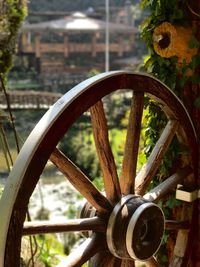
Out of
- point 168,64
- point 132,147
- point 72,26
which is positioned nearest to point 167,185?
point 132,147

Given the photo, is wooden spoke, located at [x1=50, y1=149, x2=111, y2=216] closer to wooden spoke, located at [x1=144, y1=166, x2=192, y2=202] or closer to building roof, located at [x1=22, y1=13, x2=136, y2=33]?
wooden spoke, located at [x1=144, y1=166, x2=192, y2=202]

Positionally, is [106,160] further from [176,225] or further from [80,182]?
[176,225]

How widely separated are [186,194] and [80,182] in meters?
0.61

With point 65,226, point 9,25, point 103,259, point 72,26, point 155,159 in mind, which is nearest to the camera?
point 65,226

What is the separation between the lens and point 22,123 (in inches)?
610

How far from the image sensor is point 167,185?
2.00m

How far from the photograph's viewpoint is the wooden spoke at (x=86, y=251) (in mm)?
1625

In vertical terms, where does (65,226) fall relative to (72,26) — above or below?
above

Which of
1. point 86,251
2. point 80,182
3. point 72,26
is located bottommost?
point 72,26

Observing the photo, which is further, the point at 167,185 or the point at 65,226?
the point at 167,185

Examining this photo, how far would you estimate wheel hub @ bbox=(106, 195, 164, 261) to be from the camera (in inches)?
64.9

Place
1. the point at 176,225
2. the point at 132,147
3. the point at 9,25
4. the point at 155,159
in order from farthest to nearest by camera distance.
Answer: the point at 9,25
the point at 176,225
the point at 155,159
the point at 132,147

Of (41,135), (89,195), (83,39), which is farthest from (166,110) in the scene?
(83,39)

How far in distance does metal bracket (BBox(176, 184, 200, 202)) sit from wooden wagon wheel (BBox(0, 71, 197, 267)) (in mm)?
81
